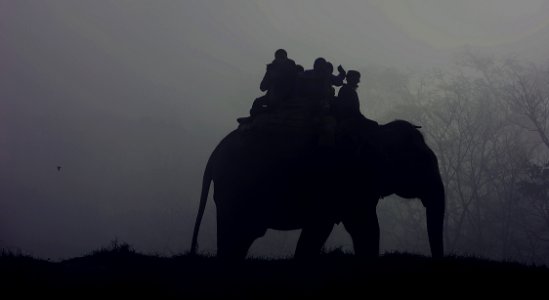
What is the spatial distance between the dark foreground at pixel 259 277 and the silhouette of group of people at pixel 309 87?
8.30ft

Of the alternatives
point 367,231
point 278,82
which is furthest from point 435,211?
point 278,82

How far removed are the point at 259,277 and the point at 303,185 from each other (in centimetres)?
191

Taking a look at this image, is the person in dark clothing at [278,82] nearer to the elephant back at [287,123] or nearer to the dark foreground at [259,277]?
the elephant back at [287,123]

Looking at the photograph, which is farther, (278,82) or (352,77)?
(352,77)

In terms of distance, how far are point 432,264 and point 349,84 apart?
3437 millimetres

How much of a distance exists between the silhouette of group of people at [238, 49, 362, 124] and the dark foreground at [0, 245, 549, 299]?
2531 millimetres

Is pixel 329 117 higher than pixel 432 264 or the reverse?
higher

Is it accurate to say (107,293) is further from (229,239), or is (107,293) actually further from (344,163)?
(344,163)

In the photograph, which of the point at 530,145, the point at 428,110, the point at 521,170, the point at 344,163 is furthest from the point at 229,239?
the point at 530,145

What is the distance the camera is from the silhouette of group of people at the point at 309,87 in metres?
9.15

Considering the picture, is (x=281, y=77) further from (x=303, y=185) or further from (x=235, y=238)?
(x=235, y=238)

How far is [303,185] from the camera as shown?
27.2 feet

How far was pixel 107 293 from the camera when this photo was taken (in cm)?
570

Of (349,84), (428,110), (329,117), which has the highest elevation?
(428,110)
